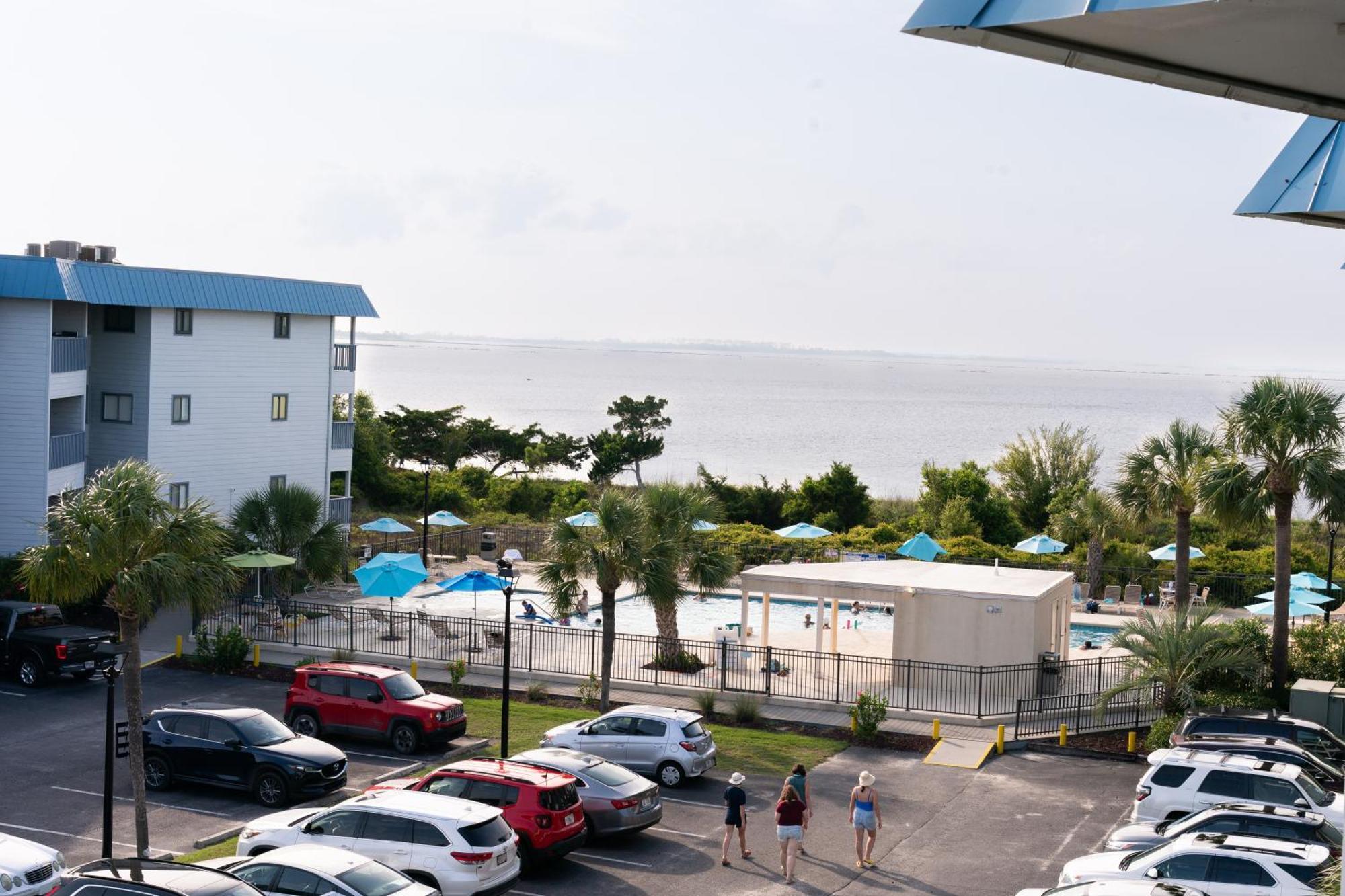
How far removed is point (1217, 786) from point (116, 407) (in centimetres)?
3241

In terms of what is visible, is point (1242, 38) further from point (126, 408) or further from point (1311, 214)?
point (126, 408)

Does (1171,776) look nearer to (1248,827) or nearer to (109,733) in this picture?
(1248,827)

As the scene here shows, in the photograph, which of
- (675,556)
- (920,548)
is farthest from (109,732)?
(920,548)

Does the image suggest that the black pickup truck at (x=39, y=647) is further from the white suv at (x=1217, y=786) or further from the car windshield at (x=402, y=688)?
the white suv at (x=1217, y=786)

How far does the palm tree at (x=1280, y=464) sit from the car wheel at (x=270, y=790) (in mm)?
20439

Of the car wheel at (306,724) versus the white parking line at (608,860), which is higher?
the car wheel at (306,724)

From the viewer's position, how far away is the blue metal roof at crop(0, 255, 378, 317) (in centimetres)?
3675

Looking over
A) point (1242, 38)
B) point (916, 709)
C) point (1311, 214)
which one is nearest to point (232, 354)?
point (916, 709)

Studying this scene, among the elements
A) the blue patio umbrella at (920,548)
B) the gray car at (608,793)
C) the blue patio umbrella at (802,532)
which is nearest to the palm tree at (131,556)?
the gray car at (608,793)

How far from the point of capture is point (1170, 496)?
35.1 meters

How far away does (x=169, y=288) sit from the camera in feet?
130

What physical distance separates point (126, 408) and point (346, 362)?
30.8ft

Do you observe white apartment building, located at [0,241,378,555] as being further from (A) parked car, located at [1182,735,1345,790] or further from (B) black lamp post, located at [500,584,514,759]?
(A) parked car, located at [1182,735,1345,790]

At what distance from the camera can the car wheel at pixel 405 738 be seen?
25.8 metres
